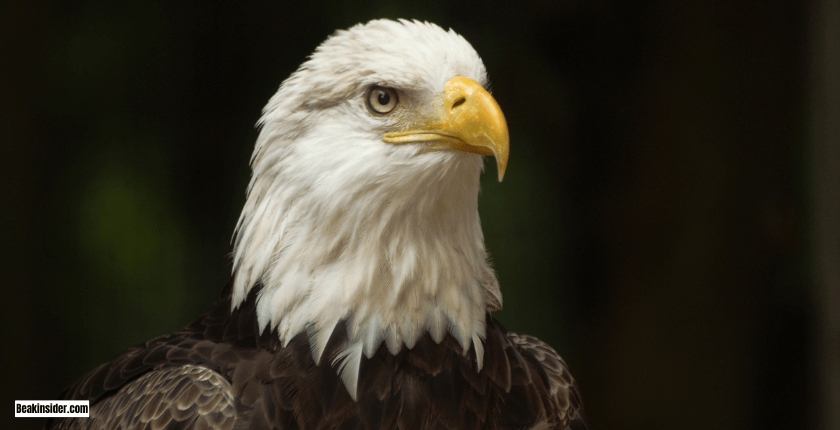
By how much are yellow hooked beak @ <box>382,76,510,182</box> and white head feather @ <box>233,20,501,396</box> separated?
0.02m

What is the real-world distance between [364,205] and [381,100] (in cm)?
22

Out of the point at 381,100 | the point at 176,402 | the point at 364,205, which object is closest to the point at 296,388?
the point at 176,402

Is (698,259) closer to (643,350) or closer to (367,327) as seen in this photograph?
(643,350)

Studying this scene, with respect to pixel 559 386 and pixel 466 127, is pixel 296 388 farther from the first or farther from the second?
pixel 559 386

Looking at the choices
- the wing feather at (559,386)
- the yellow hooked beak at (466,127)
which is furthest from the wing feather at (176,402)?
the wing feather at (559,386)

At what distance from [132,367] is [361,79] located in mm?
896

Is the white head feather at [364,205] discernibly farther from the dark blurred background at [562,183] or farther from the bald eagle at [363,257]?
the dark blurred background at [562,183]

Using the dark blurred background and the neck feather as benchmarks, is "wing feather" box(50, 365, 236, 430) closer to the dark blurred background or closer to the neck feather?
the neck feather

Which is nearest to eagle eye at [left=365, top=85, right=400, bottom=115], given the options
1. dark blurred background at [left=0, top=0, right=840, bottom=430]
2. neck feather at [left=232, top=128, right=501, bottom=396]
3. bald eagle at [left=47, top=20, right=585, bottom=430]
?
bald eagle at [left=47, top=20, right=585, bottom=430]

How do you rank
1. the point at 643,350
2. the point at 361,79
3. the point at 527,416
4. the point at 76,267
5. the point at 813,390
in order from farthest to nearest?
1. the point at 643,350
2. the point at 813,390
3. the point at 76,267
4. the point at 527,416
5. the point at 361,79

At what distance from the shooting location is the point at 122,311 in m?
2.20

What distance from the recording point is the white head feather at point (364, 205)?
1207 mm

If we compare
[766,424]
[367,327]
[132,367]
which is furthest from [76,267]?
[766,424]

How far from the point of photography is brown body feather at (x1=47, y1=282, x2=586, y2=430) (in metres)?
1.23
